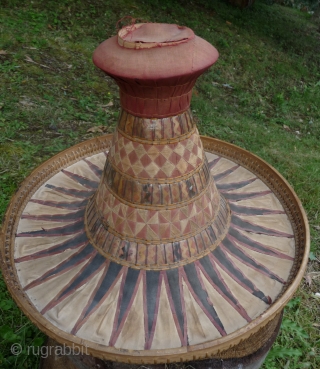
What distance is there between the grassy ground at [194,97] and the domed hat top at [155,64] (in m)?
1.79

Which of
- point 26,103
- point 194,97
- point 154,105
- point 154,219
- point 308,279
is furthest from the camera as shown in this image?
point 194,97

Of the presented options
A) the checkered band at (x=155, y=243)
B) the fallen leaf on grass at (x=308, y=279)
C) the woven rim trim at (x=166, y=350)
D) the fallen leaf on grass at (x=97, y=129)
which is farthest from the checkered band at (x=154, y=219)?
the fallen leaf on grass at (x=97, y=129)

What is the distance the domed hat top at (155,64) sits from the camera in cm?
104

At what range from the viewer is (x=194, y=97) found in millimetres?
4980

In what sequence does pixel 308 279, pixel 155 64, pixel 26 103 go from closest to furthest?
pixel 155 64 → pixel 308 279 → pixel 26 103

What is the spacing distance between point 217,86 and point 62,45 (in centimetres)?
239

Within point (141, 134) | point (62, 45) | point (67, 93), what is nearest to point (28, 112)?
point (67, 93)

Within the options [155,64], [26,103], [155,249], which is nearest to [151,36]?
[155,64]

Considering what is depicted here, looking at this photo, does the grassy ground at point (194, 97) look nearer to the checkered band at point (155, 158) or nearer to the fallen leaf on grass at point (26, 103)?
the fallen leaf on grass at point (26, 103)

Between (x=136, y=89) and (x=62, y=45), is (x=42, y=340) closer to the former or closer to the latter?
(x=136, y=89)

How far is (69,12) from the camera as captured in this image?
573cm

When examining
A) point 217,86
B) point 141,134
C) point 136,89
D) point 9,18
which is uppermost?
point 136,89

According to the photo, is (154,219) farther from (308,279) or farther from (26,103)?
(26,103)

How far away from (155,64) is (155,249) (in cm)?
63
